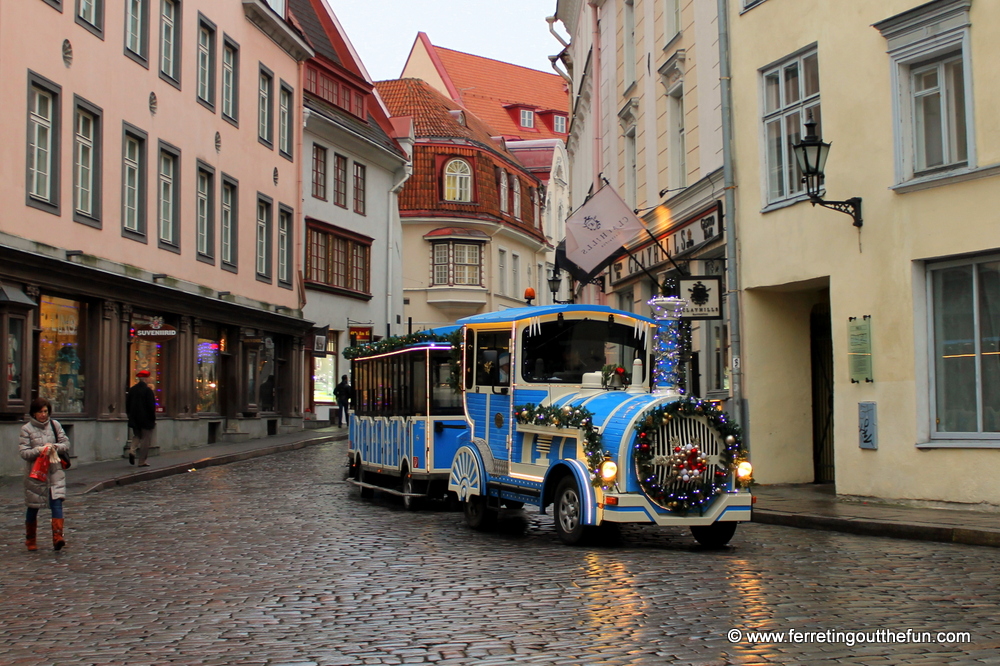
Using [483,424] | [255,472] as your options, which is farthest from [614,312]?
[255,472]

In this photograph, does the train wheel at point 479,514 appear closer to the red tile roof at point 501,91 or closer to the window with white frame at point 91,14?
the window with white frame at point 91,14

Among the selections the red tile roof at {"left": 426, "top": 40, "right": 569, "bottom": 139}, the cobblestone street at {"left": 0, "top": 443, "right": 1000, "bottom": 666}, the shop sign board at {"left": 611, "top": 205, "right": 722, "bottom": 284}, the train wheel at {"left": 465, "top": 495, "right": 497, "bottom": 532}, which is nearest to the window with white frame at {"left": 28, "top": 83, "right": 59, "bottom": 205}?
the cobblestone street at {"left": 0, "top": 443, "right": 1000, "bottom": 666}

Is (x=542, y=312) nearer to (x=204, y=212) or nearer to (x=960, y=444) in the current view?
(x=960, y=444)

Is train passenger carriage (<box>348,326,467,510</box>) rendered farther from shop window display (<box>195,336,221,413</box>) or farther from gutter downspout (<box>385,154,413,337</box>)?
gutter downspout (<box>385,154,413,337</box>)

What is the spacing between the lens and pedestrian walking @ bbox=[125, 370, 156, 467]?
72.6ft

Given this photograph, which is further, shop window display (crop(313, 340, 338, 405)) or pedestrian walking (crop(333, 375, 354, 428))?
shop window display (crop(313, 340, 338, 405))

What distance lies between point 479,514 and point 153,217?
52.2ft

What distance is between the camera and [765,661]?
6379 mm

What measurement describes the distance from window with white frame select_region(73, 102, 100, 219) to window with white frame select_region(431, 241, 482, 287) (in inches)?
1263

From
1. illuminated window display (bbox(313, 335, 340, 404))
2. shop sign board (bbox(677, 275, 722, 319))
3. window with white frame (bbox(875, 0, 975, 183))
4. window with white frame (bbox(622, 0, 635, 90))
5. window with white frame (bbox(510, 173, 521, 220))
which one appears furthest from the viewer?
window with white frame (bbox(510, 173, 521, 220))

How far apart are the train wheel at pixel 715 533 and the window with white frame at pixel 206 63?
2155cm

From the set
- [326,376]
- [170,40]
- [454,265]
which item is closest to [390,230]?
[326,376]

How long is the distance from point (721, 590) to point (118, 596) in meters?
4.50

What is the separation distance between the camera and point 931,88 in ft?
48.8
